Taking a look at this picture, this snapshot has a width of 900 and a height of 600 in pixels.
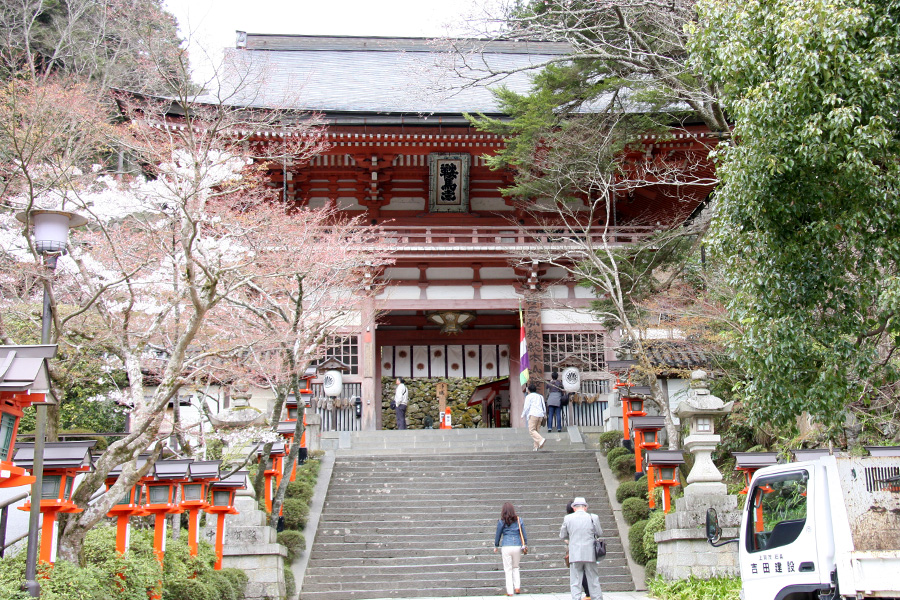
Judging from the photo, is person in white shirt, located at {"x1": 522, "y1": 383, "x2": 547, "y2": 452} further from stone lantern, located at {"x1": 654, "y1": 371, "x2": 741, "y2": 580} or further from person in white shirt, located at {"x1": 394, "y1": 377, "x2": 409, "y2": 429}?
stone lantern, located at {"x1": 654, "y1": 371, "x2": 741, "y2": 580}

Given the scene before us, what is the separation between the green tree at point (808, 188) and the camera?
654 cm

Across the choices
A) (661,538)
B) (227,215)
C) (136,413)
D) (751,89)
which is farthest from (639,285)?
(136,413)

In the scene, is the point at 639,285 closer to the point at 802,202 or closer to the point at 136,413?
the point at 802,202

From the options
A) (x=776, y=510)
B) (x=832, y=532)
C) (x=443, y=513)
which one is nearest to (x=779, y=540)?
(x=776, y=510)

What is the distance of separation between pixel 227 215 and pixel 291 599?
20.4ft

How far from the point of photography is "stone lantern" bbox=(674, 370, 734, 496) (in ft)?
36.4

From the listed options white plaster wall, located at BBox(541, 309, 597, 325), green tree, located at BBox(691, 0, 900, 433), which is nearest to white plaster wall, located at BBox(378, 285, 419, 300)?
white plaster wall, located at BBox(541, 309, 597, 325)

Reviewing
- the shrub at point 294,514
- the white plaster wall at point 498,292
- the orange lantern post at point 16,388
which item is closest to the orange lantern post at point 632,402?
the shrub at point 294,514

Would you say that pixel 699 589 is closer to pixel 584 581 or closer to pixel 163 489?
pixel 584 581

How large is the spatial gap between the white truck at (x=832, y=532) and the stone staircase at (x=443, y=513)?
18.9 feet

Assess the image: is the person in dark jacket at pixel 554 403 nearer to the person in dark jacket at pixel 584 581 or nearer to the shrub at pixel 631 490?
the shrub at pixel 631 490

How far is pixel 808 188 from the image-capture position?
704 cm

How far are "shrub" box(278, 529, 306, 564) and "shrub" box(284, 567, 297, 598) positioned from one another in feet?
1.70

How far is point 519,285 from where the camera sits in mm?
20469
